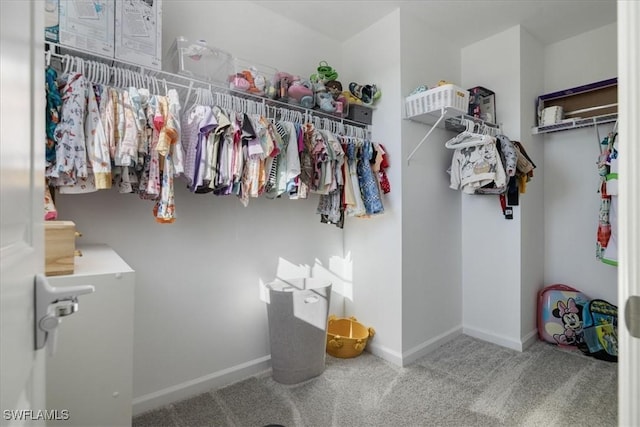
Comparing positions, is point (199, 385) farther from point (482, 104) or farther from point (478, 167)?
point (482, 104)

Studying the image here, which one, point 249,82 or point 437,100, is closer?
point 249,82

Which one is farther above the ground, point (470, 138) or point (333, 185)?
point (470, 138)

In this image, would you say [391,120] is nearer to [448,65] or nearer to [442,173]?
[442,173]

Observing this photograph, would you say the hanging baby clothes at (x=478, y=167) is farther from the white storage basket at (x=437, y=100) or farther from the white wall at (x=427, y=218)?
the white storage basket at (x=437, y=100)

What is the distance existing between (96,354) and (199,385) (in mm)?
1013

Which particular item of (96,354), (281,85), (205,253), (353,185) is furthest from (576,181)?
(96,354)

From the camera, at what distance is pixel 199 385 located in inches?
76.3

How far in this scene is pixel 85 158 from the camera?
1.29 meters

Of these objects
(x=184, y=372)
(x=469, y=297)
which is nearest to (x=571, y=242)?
(x=469, y=297)

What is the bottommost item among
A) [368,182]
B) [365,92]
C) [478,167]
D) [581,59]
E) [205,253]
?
[205,253]

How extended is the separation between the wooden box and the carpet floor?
1102 millimetres

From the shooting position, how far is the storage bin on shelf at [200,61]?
1706 mm

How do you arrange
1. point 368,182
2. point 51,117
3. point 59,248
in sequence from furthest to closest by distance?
point 368,182 → point 51,117 → point 59,248

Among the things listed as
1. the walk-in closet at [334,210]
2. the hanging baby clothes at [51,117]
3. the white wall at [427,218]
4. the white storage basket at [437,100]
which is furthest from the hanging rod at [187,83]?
the white wall at [427,218]
